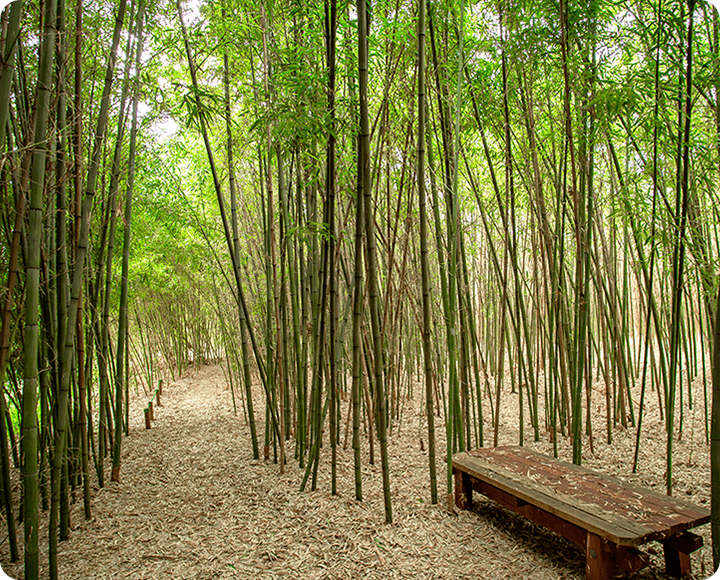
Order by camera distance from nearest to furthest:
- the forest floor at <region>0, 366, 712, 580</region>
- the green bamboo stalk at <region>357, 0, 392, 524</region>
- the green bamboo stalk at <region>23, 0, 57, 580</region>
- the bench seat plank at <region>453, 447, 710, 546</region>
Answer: the green bamboo stalk at <region>23, 0, 57, 580</region> → the bench seat plank at <region>453, 447, 710, 546</region> → the green bamboo stalk at <region>357, 0, 392, 524</region> → the forest floor at <region>0, 366, 712, 580</region>

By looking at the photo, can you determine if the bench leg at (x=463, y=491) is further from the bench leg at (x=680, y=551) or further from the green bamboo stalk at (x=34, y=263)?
the green bamboo stalk at (x=34, y=263)

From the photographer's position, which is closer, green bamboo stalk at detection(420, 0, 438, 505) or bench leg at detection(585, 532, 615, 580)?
bench leg at detection(585, 532, 615, 580)

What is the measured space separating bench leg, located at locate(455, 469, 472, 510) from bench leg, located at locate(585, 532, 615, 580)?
0.71 meters

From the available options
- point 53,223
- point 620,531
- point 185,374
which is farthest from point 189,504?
point 185,374

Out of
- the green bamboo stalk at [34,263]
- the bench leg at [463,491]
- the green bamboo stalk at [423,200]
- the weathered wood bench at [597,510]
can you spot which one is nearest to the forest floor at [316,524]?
the bench leg at [463,491]

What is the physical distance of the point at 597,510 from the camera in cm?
162

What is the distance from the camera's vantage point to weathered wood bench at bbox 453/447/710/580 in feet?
4.95

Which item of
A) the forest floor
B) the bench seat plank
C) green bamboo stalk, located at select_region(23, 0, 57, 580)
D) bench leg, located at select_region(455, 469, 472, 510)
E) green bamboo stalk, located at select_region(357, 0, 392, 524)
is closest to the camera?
green bamboo stalk, located at select_region(23, 0, 57, 580)

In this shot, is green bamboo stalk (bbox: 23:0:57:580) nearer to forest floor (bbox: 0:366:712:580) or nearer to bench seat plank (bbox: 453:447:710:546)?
forest floor (bbox: 0:366:712:580)

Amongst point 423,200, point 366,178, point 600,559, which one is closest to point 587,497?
point 600,559

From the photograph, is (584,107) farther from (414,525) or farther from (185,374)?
(185,374)

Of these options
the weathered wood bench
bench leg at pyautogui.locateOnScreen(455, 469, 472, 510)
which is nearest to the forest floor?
bench leg at pyautogui.locateOnScreen(455, 469, 472, 510)

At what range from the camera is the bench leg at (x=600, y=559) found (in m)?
1.51

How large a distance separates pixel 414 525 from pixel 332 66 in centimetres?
209
